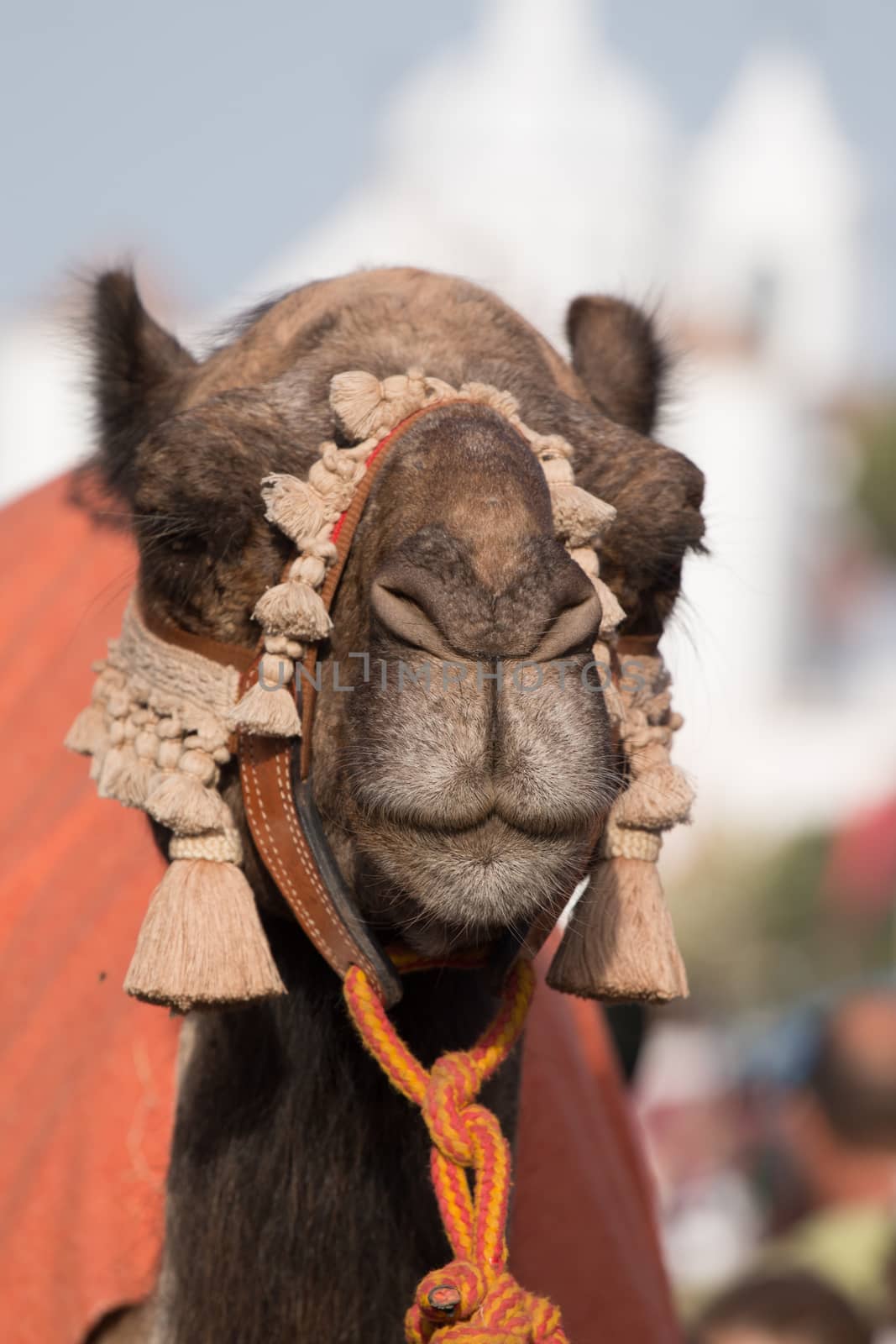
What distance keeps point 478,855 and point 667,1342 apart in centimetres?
235

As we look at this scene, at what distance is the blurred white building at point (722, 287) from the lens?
120ft

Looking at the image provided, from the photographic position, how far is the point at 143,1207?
316 centimetres

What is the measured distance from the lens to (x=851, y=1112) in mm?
8008

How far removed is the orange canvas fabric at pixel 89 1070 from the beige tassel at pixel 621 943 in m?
0.92

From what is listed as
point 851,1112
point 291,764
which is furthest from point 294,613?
point 851,1112

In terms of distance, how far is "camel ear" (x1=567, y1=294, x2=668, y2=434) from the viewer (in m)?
3.52

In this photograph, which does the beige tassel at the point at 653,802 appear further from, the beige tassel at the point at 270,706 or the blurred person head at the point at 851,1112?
the blurred person head at the point at 851,1112

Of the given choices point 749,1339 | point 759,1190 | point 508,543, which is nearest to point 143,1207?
point 508,543

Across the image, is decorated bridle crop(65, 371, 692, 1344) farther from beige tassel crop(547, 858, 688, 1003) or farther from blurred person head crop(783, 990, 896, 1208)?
blurred person head crop(783, 990, 896, 1208)

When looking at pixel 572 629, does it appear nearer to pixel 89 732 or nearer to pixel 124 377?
pixel 89 732

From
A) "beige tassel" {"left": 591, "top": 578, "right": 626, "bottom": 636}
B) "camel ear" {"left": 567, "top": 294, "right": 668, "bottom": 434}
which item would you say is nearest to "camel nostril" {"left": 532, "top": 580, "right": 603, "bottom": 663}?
"beige tassel" {"left": 591, "top": 578, "right": 626, "bottom": 636}

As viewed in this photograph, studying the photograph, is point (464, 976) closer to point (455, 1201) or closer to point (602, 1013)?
point (455, 1201)

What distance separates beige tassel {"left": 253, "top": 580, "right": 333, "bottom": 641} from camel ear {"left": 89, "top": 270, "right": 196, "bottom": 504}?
84cm

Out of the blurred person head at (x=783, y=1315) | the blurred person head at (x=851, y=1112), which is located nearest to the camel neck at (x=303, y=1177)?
the blurred person head at (x=783, y=1315)
